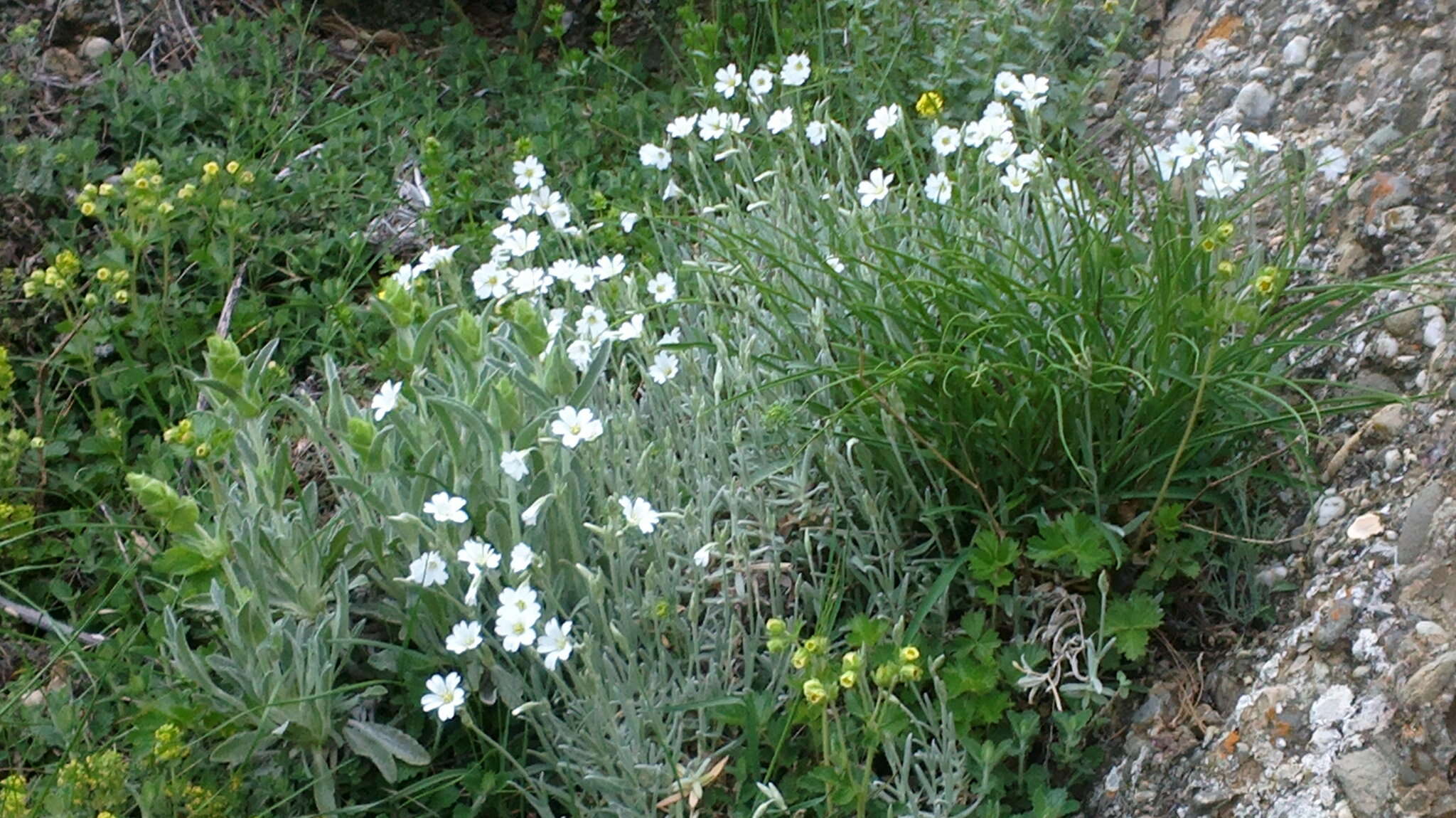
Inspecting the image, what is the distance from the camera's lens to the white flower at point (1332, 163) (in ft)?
8.36

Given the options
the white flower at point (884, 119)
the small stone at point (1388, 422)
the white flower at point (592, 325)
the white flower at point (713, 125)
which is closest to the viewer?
the small stone at point (1388, 422)

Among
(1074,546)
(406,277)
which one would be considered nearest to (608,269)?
(406,277)

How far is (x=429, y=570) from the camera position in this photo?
2.32 metres

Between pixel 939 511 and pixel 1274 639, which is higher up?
pixel 939 511

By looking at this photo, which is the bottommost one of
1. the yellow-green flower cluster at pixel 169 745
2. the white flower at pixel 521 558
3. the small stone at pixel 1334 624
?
the yellow-green flower cluster at pixel 169 745

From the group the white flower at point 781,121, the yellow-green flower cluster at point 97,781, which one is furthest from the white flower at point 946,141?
the yellow-green flower cluster at point 97,781

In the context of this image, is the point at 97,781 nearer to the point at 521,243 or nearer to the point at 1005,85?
the point at 521,243

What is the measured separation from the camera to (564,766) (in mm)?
2350

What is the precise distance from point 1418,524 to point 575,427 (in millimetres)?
1395

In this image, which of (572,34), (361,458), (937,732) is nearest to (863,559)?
(937,732)

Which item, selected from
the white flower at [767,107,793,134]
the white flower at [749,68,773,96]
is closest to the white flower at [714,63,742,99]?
the white flower at [749,68,773,96]

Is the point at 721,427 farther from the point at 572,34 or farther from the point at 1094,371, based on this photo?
the point at 572,34

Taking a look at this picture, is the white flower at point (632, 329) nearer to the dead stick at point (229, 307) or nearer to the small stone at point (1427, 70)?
the dead stick at point (229, 307)

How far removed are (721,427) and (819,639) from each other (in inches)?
33.1
